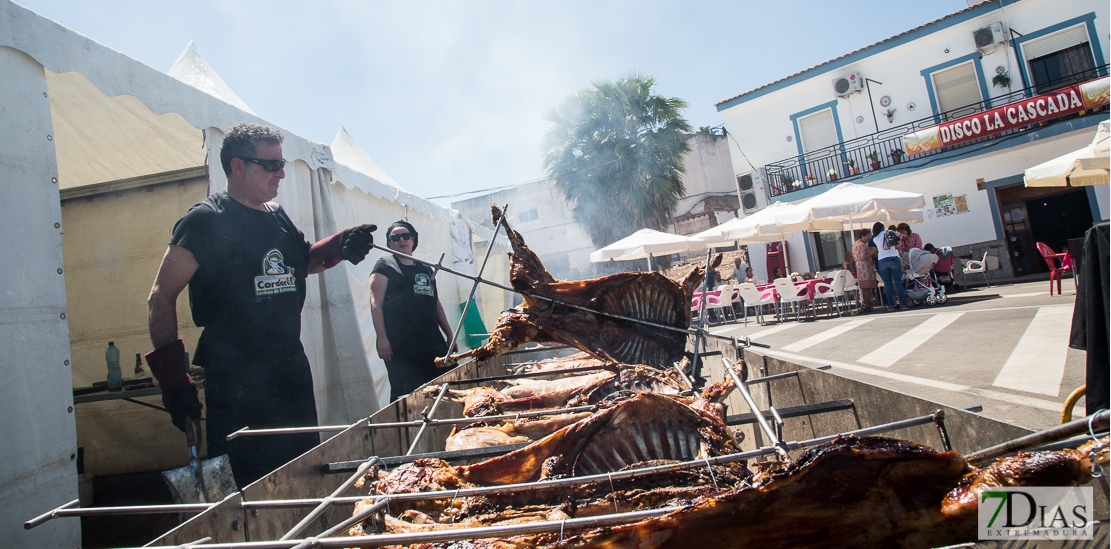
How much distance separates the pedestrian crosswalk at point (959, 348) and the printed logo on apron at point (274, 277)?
18.0 ft

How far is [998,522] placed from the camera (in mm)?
1133

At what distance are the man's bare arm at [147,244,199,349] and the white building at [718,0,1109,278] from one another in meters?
20.0

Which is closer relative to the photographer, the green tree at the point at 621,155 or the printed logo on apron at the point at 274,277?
the printed logo on apron at the point at 274,277

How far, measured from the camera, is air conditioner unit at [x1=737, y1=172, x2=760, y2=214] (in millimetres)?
22047

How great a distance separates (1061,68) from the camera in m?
17.0

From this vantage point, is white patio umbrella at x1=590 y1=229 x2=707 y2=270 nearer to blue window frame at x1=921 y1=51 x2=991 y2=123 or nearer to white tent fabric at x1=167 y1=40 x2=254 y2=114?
blue window frame at x1=921 y1=51 x2=991 y2=123

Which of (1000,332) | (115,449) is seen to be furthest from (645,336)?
(1000,332)

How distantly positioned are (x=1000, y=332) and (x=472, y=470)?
8.33m

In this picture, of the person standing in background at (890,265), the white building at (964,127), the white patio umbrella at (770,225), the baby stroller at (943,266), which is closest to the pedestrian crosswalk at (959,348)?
the person standing in background at (890,265)

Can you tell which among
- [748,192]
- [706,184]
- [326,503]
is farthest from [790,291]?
[706,184]

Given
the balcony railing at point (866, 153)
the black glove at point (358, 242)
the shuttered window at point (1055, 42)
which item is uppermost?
the shuttered window at point (1055, 42)

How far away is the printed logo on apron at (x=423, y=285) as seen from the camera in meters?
5.33

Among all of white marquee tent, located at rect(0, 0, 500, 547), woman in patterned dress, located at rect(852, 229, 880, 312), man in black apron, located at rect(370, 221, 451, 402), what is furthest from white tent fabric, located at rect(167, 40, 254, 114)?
woman in patterned dress, located at rect(852, 229, 880, 312)

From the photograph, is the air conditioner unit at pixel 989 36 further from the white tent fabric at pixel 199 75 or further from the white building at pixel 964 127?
the white tent fabric at pixel 199 75
